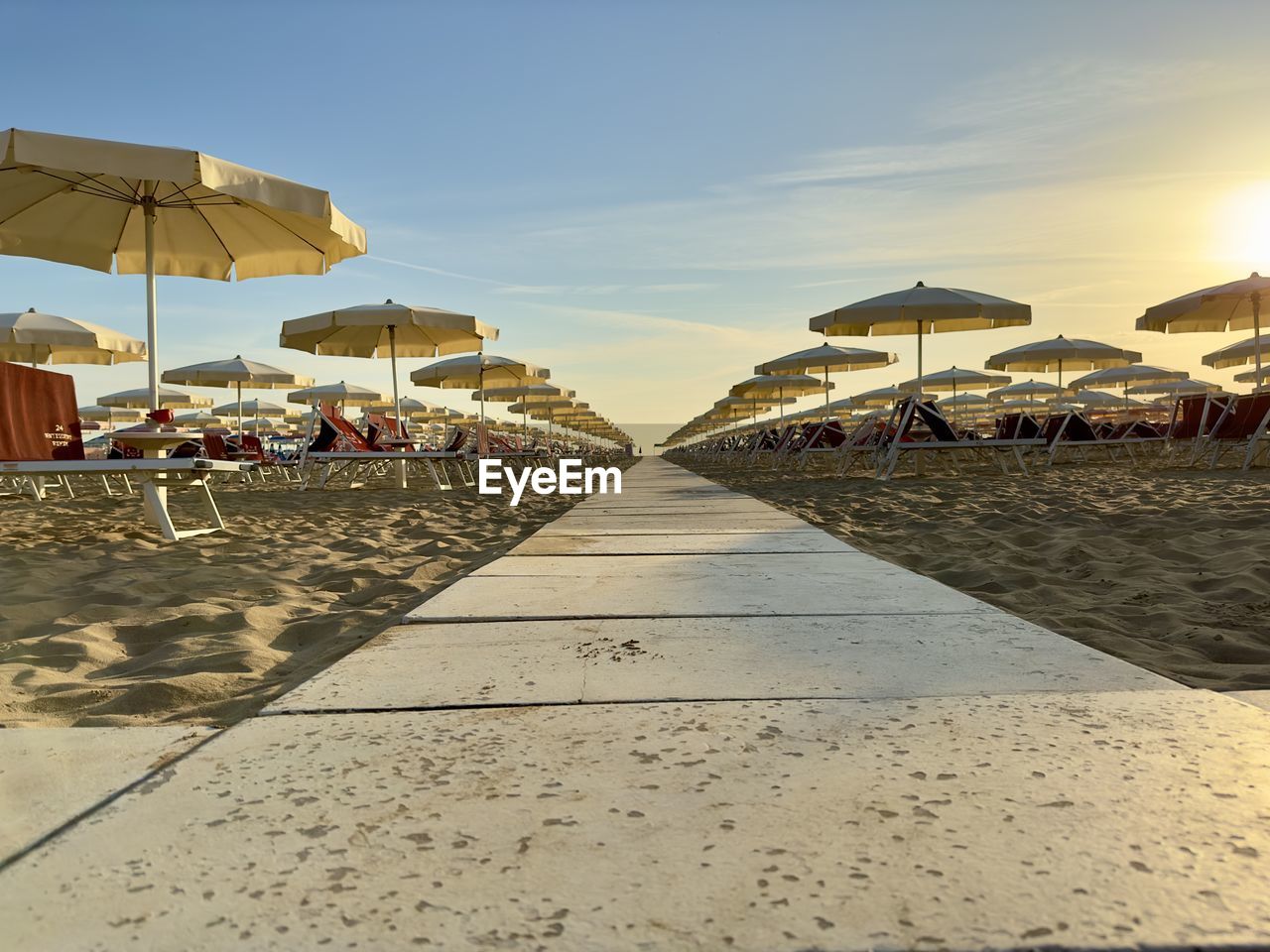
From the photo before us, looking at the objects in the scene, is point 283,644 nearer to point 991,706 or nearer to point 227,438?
point 991,706

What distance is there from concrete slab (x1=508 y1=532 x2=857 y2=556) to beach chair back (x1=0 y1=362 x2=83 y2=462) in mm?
2792

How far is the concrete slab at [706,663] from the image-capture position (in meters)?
1.34

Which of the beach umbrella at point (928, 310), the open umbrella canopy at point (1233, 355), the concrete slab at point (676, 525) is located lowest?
the concrete slab at point (676, 525)

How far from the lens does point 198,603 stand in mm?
2400

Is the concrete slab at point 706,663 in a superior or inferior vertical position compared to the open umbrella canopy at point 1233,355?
inferior

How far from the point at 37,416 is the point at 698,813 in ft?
15.7

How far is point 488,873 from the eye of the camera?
2.46 ft

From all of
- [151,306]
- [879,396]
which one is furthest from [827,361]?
[151,306]

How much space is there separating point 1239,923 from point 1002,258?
22423 mm

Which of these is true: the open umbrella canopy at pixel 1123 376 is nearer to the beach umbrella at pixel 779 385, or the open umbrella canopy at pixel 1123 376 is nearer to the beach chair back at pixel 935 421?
the beach umbrella at pixel 779 385

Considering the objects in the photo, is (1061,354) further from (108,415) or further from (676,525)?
(108,415)

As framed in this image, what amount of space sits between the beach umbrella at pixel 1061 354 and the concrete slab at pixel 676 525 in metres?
10.9

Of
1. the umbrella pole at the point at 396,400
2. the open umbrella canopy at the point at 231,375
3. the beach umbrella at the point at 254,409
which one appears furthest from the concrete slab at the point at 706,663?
the beach umbrella at the point at 254,409

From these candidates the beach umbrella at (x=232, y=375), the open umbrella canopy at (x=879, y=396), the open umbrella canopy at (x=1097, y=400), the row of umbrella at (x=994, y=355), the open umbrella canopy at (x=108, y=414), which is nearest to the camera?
the row of umbrella at (x=994, y=355)
